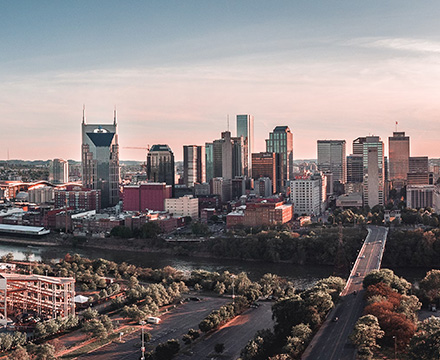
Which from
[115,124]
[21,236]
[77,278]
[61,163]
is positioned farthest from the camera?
[61,163]

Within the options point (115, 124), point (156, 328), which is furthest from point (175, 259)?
point (115, 124)

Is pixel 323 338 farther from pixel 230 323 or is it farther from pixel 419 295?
pixel 419 295

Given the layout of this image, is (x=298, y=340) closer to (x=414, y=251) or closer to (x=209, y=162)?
(x=414, y=251)

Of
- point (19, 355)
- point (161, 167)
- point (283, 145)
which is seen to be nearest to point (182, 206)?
point (161, 167)

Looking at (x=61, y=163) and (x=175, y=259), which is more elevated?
(x=61, y=163)

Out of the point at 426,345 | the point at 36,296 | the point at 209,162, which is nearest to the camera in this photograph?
the point at 426,345

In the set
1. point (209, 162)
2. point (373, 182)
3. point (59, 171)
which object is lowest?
point (373, 182)

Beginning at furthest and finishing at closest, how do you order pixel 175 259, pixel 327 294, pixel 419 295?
pixel 175 259 < pixel 419 295 < pixel 327 294
